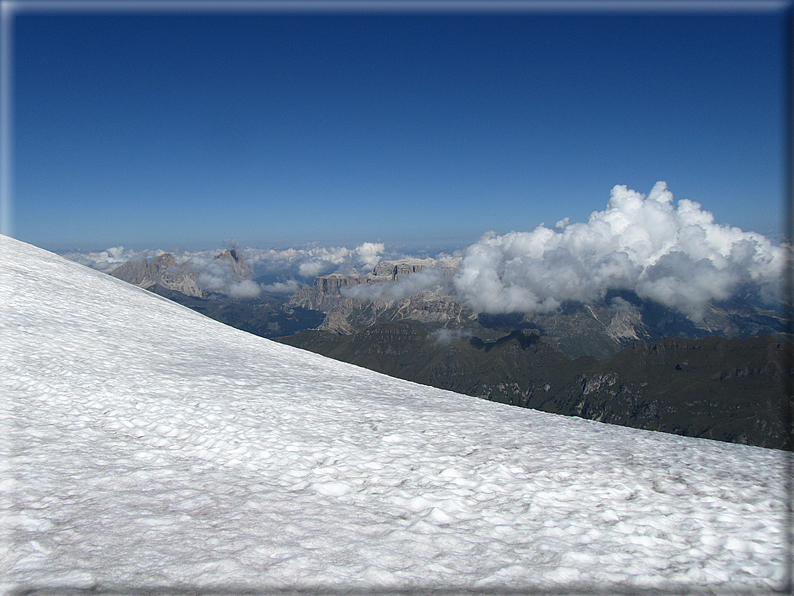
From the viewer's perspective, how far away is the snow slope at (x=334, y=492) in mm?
6141

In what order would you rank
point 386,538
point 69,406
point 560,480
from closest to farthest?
point 386,538
point 560,480
point 69,406

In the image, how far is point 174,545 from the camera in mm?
6387

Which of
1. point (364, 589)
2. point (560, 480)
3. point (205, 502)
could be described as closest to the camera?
point (364, 589)

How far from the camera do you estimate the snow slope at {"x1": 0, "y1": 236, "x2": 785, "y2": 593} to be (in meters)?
6.14

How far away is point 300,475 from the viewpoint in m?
9.20

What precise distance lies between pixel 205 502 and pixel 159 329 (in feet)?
54.1

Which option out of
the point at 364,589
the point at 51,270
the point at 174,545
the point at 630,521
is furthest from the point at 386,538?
the point at 51,270

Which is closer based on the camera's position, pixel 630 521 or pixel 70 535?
pixel 70 535

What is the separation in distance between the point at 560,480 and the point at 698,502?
2579mm

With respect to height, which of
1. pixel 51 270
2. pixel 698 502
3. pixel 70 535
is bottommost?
pixel 698 502

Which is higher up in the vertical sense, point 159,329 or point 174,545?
point 159,329

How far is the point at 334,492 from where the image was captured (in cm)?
855

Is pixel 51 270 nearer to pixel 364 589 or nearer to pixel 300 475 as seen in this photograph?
pixel 300 475

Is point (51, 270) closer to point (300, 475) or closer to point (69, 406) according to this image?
point (69, 406)
